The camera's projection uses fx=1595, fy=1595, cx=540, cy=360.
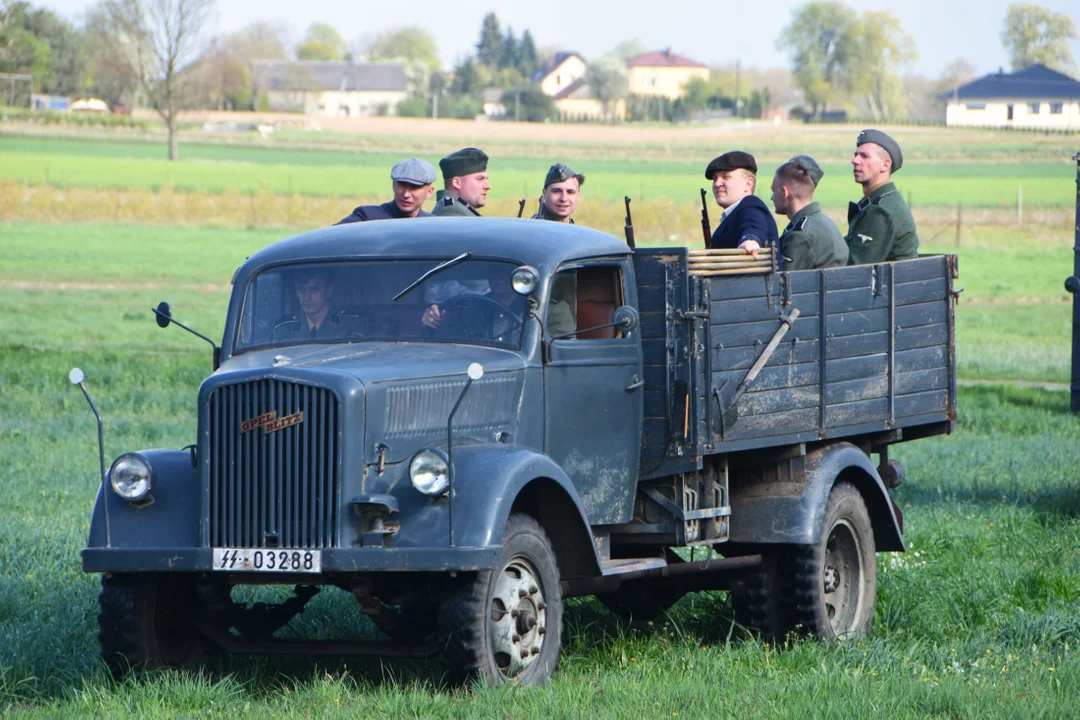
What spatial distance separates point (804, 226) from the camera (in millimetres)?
8695

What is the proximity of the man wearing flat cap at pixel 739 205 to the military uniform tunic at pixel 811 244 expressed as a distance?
15 centimetres

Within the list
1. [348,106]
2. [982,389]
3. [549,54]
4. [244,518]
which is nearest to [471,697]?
[244,518]

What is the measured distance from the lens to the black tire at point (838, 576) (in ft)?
26.7

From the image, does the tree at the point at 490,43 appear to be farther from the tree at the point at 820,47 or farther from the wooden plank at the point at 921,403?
the wooden plank at the point at 921,403

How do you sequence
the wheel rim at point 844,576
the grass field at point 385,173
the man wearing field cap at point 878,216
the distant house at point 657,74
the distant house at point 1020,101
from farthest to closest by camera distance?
the distant house at point 657,74 < the distant house at point 1020,101 < the grass field at point 385,173 < the man wearing field cap at point 878,216 < the wheel rim at point 844,576

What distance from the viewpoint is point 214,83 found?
116m

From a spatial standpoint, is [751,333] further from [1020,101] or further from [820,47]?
[820,47]

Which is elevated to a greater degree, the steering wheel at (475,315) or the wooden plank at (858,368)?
the steering wheel at (475,315)

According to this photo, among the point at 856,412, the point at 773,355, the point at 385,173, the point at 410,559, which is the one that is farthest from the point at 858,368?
the point at 385,173

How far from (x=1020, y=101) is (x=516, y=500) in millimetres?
102591

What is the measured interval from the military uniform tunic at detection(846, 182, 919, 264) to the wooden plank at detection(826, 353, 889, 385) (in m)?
0.77

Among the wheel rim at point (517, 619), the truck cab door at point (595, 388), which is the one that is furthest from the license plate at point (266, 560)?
the truck cab door at point (595, 388)

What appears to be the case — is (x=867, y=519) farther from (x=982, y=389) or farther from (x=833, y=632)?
(x=982, y=389)

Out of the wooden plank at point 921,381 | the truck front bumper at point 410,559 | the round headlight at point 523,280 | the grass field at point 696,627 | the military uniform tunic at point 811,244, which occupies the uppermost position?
the military uniform tunic at point 811,244
